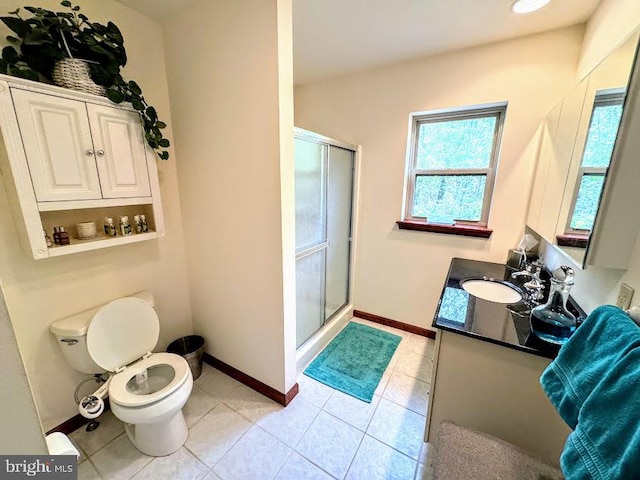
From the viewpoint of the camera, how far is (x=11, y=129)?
1.05 m

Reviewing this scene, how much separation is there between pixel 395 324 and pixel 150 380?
2.03 metres

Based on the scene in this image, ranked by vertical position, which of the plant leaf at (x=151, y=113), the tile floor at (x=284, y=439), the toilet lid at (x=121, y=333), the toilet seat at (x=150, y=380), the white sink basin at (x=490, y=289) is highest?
the plant leaf at (x=151, y=113)

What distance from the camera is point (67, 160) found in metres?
1.21

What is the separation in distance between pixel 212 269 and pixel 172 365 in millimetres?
637

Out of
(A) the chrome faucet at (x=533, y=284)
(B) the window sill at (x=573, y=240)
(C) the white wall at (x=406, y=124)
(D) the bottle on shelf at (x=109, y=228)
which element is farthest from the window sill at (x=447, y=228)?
(D) the bottle on shelf at (x=109, y=228)

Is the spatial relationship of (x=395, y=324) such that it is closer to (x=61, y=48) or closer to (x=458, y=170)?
(x=458, y=170)

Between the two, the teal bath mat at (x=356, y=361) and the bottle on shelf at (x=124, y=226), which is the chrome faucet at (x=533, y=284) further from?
the bottle on shelf at (x=124, y=226)

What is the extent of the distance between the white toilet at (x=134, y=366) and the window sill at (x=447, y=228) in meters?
1.96

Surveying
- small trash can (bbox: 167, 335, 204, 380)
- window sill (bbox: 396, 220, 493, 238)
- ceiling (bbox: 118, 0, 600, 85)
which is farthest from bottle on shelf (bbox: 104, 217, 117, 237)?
window sill (bbox: 396, 220, 493, 238)

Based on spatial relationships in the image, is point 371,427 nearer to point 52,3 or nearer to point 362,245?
point 362,245

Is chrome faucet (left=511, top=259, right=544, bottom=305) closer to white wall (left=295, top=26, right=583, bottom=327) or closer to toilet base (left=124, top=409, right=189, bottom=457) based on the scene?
white wall (left=295, top=26, right=583, bottom=327)

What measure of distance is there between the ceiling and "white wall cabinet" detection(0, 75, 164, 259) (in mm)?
773

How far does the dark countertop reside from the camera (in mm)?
1031

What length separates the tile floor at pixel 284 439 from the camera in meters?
1.30
